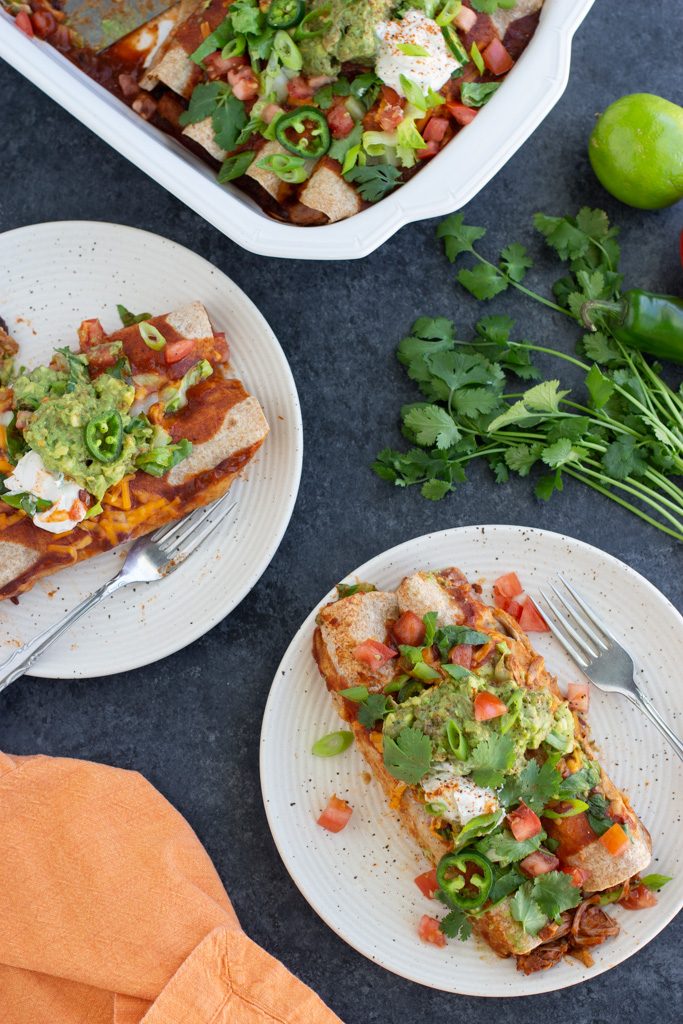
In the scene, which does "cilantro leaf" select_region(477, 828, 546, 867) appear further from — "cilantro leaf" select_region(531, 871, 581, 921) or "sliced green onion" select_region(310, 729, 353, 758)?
"sliced green onion" select_region(310, 729, 353, 758)

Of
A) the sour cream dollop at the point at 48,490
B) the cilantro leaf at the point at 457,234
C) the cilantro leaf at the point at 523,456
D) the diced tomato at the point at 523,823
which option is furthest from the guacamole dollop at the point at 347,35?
the diced tomato at the point at 523,823

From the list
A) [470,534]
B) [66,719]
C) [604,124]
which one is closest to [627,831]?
[470,534]

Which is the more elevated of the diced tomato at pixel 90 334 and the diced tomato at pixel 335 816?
the diced tomato at pixel 90 334

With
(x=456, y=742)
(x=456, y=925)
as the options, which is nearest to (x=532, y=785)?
(x=456, y=742)

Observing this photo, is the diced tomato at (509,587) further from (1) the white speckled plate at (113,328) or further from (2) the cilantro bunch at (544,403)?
(1) the white speckled plate at (113,328)

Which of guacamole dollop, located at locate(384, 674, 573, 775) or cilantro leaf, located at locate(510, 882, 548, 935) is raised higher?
guacamole dollop, located at locate(384, 674, 573, 775)

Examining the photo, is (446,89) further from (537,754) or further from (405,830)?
(405,830)

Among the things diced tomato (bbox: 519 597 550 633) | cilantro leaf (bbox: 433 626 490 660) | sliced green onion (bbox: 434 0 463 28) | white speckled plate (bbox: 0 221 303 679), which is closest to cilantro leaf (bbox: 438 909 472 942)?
cilantro leaf (bbox: 433 626 490 660)
